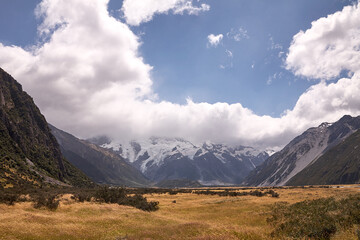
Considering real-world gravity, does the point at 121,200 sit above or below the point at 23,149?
below

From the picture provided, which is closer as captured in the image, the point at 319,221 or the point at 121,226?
the point at 319,221

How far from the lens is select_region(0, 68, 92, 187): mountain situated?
113 meters

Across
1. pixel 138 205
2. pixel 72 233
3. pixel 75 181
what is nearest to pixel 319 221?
pixel 72 233

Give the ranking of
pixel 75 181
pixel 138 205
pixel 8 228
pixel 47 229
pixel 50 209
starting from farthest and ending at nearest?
pixel 75 181
pixel 138 205
pixel 50 209
pixel 47 229
pixel 8 228

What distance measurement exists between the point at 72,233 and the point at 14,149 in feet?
453

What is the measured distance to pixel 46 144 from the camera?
634 ft

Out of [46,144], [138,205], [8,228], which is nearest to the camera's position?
[8,228]

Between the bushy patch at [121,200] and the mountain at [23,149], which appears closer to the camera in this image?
the bushy patch at [121,200]

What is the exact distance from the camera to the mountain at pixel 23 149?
112912mm

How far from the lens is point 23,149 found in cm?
14762

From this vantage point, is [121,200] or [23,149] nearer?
[121,200]

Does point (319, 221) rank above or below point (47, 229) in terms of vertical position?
above

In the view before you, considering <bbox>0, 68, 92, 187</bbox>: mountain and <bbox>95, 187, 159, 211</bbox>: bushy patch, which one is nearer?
<bbox>95, 187, 159, 211</bbox>: bushy patch

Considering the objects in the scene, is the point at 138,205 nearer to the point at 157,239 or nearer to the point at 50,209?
the point at 50,209
